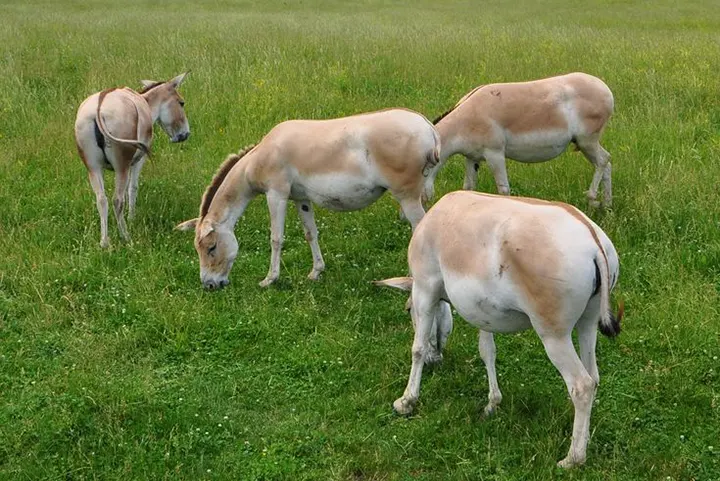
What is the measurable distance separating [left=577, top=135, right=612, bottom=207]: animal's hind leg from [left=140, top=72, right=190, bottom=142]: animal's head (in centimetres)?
500

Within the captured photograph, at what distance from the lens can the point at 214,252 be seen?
22.7ft

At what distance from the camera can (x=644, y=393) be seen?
4945 millimetres

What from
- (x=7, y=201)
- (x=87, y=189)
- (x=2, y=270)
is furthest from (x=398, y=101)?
(x=2, y=270)

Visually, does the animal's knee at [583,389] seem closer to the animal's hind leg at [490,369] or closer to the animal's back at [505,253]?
the animal's back at [505,253]

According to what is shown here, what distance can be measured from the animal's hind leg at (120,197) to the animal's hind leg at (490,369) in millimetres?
4543

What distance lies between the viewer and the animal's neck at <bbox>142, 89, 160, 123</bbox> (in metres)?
9.01

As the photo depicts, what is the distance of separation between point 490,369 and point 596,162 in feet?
13.7

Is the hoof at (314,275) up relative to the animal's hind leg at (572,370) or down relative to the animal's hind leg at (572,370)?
down

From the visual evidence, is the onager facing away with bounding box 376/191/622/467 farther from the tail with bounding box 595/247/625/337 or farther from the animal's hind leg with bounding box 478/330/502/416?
the animal's hind leg with bounding box 478/330/502/416

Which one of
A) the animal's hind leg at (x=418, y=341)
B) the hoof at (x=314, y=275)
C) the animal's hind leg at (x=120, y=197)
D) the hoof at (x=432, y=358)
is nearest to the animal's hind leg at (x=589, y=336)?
the animal's hind leg at (x=418, y=341)

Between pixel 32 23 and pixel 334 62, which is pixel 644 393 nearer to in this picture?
pixel 334 62

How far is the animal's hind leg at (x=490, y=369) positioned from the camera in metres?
4.85

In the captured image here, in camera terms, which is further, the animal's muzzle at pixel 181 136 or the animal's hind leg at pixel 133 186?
the animal's muzzle at pixel 181 136

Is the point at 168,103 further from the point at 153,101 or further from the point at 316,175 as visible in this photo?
the point at 316,175
